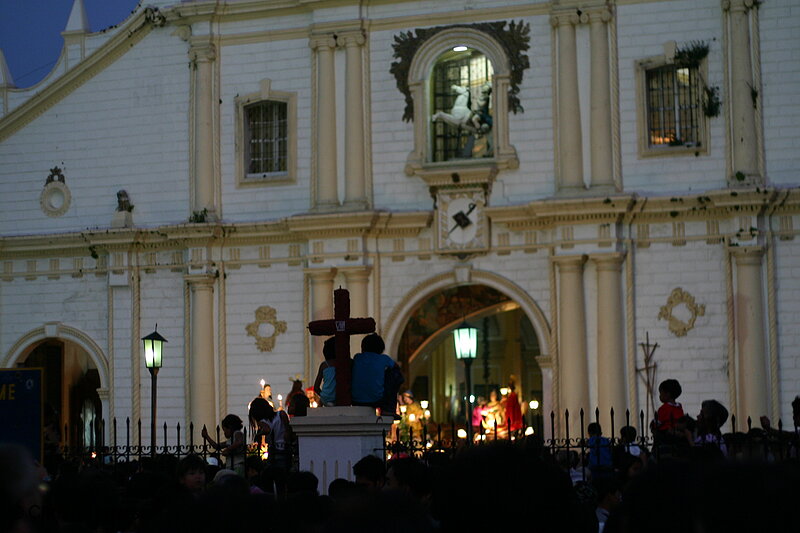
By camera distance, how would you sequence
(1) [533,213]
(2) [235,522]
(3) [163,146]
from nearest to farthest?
(2) [235,522] < (1) [533,213] < (3) [163,146]

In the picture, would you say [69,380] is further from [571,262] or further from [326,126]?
[571,262]

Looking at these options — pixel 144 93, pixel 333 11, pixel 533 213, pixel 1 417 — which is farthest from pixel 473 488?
pixel 144 93

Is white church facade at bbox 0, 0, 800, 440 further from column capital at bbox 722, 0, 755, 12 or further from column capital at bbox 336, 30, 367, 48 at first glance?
column capital at bbox 722, 0, 755, 12

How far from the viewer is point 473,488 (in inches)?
177

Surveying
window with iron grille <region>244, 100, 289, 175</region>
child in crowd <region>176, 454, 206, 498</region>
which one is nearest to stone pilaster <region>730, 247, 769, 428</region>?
window with iron grille <region>244, 100, 289, 175</region>

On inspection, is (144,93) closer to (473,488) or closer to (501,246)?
(501,246)

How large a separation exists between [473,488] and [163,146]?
26820 millimetres

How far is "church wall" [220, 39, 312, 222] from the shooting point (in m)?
29.5

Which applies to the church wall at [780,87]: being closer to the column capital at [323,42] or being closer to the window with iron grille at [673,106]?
the window with iron grille at [673,106]

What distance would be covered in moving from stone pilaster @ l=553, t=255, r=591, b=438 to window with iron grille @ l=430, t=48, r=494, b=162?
332cm

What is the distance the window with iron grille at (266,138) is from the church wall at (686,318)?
8.41 meters

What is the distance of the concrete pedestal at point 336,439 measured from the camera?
14.7 meters

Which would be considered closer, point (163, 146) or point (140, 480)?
point (140, 480)

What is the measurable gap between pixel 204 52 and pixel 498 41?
677cm
